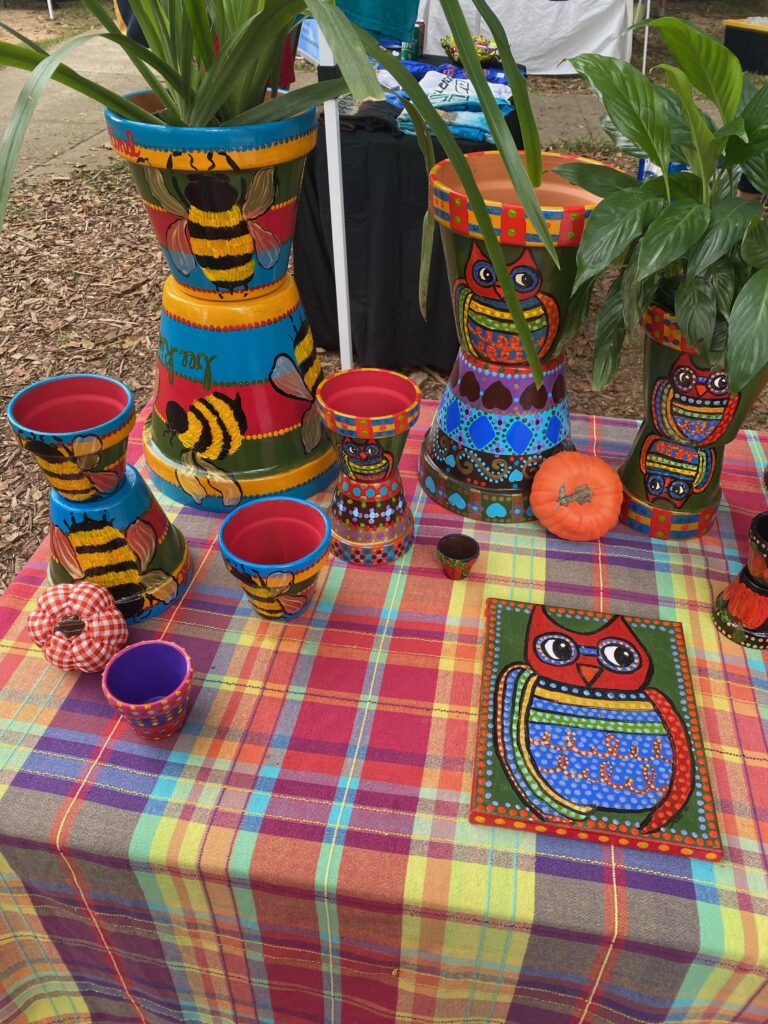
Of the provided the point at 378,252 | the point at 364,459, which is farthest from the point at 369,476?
the point at 378,252

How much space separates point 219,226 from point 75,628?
383 millimetres

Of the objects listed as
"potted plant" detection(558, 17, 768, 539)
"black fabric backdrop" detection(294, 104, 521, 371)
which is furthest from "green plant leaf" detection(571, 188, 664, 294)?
"black fabric backdrop" detection(294, 104, 521, 371)

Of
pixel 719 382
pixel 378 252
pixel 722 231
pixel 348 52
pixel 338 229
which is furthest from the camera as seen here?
pixel 378 252

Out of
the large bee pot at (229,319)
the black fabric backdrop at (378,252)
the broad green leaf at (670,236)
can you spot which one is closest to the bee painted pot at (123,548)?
the large bee pot at (229,319)

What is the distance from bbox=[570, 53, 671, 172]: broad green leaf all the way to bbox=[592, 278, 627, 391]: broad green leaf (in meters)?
0.12

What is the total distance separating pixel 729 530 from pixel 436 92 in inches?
70.8

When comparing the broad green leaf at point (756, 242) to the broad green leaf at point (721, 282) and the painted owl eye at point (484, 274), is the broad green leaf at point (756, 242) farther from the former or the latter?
the painted owl eye at point (484, 274)

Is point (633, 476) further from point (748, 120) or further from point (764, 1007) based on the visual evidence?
point (764, 1007)

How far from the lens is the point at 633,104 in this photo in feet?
2.14

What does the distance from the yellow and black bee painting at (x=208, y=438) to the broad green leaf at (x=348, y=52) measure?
416 mm

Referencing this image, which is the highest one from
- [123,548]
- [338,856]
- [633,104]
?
[633,104]

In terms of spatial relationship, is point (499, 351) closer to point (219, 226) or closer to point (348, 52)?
point (219, 226)

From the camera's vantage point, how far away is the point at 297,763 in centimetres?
63

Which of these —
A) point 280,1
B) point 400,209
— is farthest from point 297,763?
point 400,209
